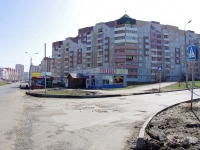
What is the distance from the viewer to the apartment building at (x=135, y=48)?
76812mm

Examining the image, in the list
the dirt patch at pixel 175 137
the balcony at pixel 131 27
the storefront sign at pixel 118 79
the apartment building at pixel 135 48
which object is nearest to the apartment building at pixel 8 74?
the apartment building at pixel 135 48

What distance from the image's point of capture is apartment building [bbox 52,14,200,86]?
76.8 m

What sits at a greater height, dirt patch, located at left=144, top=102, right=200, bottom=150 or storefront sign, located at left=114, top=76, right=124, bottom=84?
storefront sign, located at left=114, top=76, right=124, bottom=84

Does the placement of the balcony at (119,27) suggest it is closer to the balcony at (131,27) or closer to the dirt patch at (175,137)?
the balcony at (131,27)

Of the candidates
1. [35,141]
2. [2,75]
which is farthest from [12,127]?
[2,75]

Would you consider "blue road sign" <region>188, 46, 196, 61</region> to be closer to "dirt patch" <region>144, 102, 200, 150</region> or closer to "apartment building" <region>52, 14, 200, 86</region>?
"dirt patch" <region>144, 102, 200, 150</region>

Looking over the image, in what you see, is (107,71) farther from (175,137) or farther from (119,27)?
(119,27)

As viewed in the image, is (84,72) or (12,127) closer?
(12,127)

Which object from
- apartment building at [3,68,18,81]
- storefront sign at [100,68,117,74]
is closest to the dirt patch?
storefront sign at [100,68,117,74]

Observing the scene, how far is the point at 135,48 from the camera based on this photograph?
77.1 m

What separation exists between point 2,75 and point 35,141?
6694 inches

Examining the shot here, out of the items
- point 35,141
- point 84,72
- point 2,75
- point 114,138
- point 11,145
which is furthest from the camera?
point 2,75

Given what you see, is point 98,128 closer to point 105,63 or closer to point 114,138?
point 114,138

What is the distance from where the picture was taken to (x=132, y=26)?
78688mm
